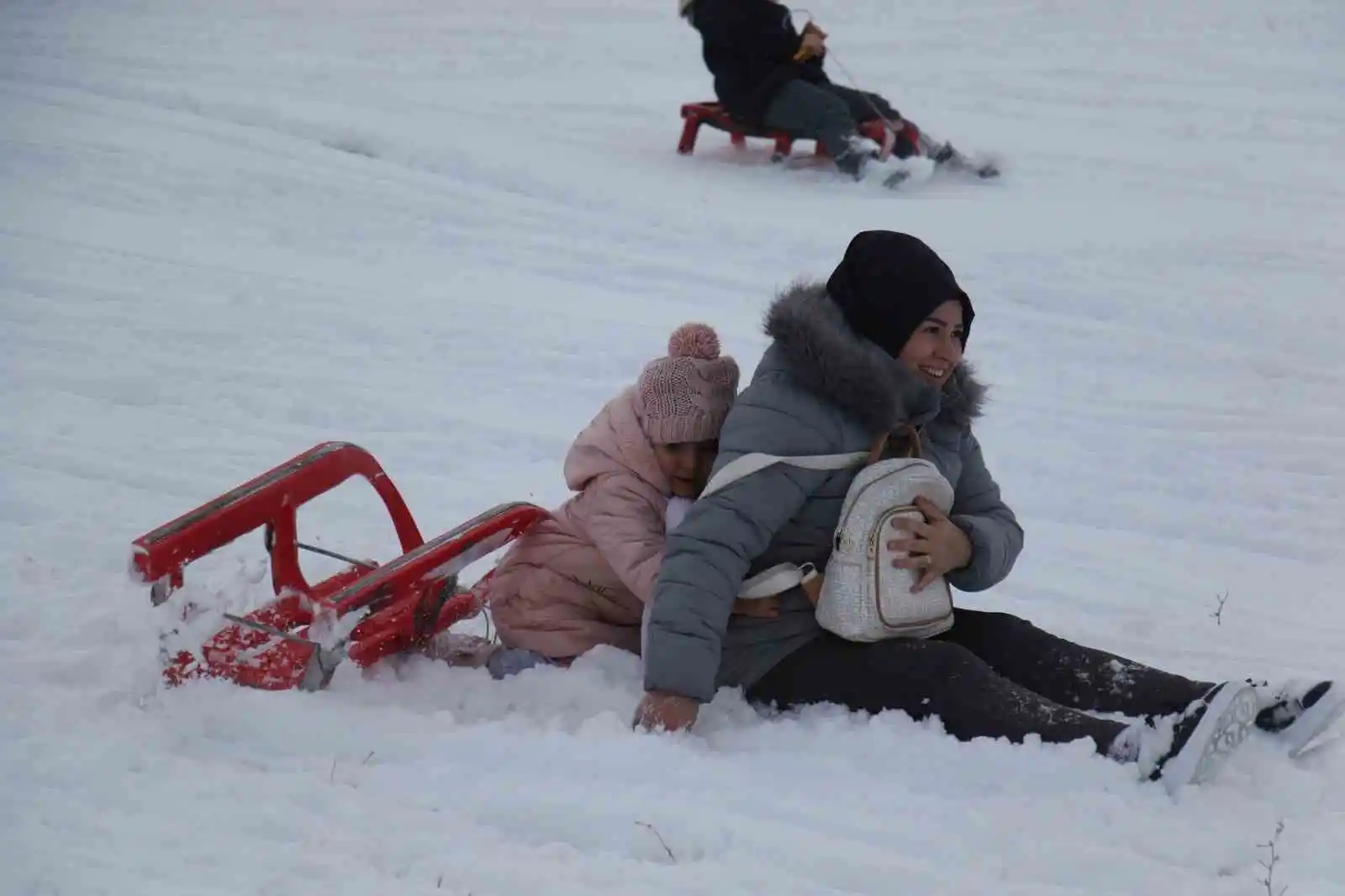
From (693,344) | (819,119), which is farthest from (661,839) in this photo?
(819,119)

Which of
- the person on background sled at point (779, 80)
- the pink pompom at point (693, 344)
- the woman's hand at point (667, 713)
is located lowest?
the woman's hand at point (667, 713)

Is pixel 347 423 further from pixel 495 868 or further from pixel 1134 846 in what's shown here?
pixel 1134 846

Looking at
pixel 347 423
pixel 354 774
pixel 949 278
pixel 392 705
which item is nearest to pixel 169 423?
pixel 347 423

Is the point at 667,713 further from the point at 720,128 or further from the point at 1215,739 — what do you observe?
the point at 720,128

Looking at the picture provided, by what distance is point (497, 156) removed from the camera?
318 inches

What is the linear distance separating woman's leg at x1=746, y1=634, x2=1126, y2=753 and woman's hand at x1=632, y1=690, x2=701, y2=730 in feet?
0.88

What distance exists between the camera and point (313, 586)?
3674 millimetres

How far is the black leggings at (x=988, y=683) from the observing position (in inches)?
112

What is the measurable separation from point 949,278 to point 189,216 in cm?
495

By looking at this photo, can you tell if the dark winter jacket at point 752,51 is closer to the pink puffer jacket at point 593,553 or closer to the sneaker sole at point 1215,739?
the pink puffer jacket at point 593,553

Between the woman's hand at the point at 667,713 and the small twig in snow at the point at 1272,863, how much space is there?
984mm

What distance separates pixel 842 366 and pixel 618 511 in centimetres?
58

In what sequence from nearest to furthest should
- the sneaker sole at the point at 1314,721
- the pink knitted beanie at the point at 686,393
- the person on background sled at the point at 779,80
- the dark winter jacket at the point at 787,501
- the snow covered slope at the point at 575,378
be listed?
1. the snow covered slope at the point at 575,378
2. the sneaker sole at the point at 1314,721
3. the dark winter jacket at the point at 787,501
4. the pink knitted beanie at the point at 686,393
5. the person on background sled at the point at 779,80

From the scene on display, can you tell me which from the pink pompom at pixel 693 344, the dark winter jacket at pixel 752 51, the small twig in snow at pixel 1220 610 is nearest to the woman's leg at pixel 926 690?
the pink pompom at pixel 693 344
